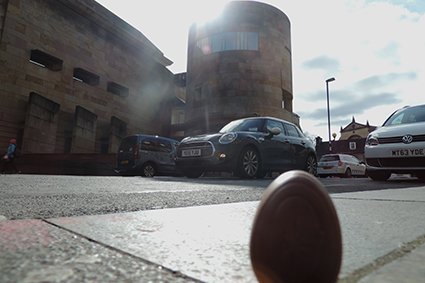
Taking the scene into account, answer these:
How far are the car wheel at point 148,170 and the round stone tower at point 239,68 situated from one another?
475 inches

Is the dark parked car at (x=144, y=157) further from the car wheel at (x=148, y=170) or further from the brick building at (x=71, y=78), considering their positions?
the brick building at (x=71, y=78)

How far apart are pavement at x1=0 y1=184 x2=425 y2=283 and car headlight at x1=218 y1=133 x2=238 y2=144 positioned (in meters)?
5.24

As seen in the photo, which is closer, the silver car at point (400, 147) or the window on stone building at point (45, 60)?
the silver car at point (400, 147)

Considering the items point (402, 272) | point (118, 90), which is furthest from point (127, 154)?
point (118, 90)

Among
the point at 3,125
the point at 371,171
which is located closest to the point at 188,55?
the point at 3,125

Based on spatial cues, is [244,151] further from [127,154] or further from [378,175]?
Result: [127,154]

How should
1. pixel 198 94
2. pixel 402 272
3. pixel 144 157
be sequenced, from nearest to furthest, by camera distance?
1. pixel 402 272
2. pixel 144 157
3. pixel 198 94

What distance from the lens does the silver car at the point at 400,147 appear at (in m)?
5.49

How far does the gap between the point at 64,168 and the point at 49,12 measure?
1073 centimetres

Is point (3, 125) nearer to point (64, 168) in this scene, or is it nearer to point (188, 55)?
point (64, 168)

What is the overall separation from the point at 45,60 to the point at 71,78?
1714 mm

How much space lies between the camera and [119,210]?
1746 millimetres

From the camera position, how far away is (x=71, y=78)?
1795cm

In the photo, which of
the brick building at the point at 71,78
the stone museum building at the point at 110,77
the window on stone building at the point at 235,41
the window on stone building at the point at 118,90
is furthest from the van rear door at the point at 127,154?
the window on stone building at the point at 235,41
